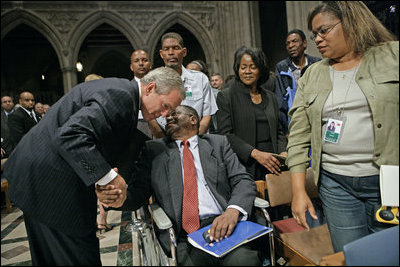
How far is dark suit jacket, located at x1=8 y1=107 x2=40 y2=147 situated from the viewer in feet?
16.1

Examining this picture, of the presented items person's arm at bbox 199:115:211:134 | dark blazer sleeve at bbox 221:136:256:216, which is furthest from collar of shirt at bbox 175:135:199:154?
person's arm at bbox 199:115:211:134

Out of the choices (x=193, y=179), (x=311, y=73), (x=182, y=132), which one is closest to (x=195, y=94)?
(x=182, y=132)

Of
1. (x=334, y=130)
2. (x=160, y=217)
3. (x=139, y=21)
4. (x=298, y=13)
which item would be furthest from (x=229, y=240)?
(x=139, y=21)

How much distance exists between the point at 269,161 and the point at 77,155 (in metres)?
1.30

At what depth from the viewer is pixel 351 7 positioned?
3.22 ft

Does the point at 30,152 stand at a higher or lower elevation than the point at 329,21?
lower

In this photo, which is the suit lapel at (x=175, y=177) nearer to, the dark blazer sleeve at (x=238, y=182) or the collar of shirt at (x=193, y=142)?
the collar of shirt at (x=193, y=142)

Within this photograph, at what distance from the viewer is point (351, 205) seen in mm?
1161

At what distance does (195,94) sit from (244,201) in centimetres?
119

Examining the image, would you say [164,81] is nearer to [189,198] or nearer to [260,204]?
[189,198]

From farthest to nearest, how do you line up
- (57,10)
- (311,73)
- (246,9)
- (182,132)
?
(57,10)
(246,9)
(182,132)
(311,73)

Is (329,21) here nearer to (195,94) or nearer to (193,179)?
(193,179)

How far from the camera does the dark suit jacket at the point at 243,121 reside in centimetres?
219

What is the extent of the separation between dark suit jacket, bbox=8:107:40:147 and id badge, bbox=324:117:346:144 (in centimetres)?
511
